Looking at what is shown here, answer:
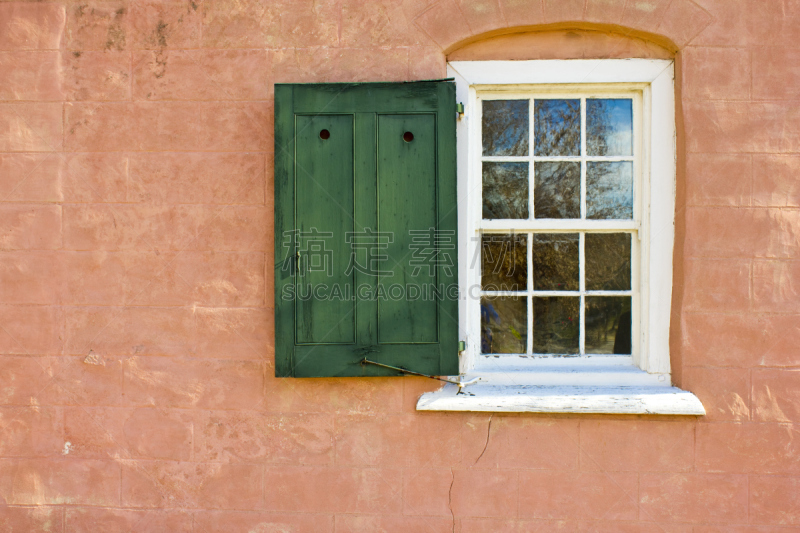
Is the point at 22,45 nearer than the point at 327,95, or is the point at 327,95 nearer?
the point at 327,95

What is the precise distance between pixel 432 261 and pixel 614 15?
1509mm

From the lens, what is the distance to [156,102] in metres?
2.50

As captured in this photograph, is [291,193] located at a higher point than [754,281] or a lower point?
higher

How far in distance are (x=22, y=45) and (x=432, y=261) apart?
242cm

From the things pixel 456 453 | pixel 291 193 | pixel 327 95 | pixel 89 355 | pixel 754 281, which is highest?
pixel 327 95

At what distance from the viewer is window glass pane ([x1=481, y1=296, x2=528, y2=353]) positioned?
2.58 m

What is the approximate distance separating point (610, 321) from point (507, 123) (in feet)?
3.89

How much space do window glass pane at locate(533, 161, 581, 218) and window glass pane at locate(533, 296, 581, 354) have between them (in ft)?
1.51

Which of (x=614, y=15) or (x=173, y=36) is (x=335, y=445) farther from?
(x=614, y=15)

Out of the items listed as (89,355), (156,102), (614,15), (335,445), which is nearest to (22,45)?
(156,102)

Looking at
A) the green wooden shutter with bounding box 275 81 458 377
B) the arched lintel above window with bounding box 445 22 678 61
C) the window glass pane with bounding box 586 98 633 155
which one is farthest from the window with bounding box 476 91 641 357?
the green wooden shutter with bounding box 275 81 458 377

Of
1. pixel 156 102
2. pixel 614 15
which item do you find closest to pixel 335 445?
pixel 156 102

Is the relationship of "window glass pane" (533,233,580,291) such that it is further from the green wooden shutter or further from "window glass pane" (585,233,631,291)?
the green wooden shutter

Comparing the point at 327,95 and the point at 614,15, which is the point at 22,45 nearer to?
the point at 327,95
